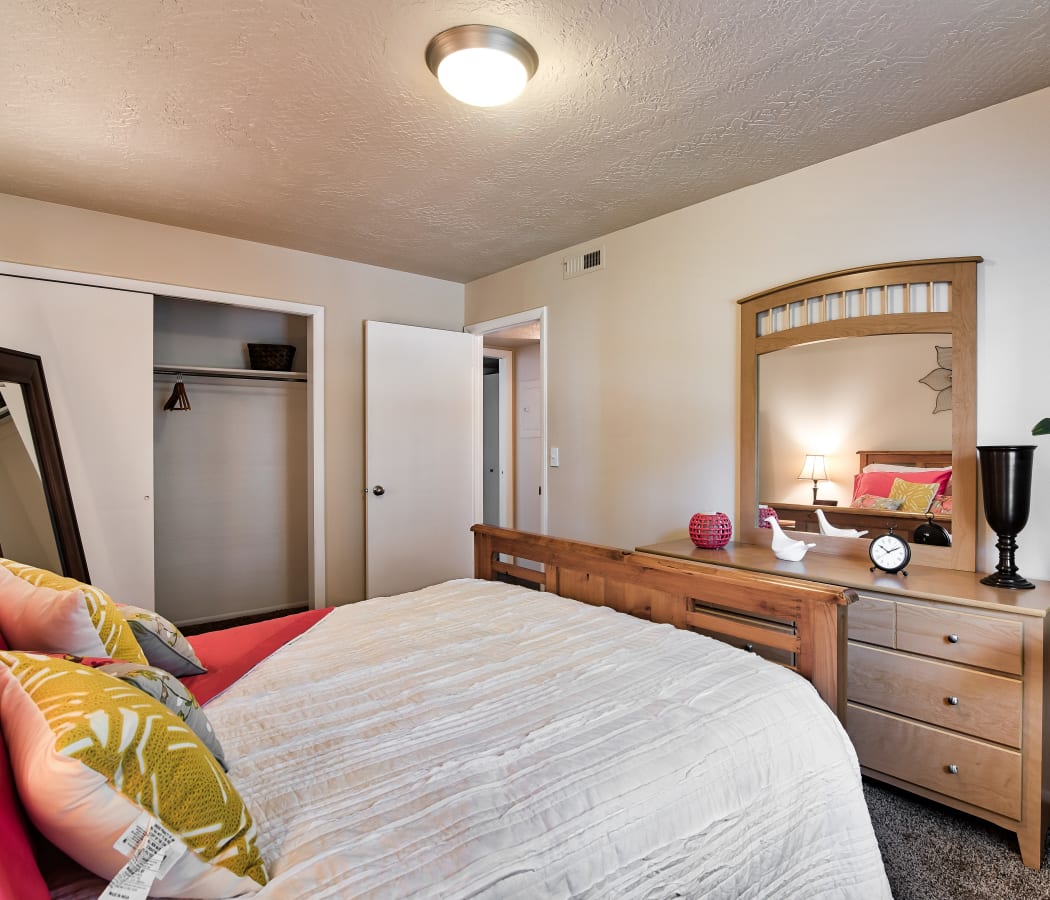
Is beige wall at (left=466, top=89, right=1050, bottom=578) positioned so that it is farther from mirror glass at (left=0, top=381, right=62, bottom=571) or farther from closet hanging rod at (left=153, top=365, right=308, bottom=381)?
mirror glass at (left=0, top=381, right=62, bottom=571)

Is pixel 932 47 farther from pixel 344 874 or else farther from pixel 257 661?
pixel 257 661

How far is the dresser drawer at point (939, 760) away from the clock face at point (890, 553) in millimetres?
511

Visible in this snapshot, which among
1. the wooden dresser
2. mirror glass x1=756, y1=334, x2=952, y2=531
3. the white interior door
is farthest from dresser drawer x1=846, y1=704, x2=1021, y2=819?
the white interior door

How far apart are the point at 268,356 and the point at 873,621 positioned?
389 centimetres

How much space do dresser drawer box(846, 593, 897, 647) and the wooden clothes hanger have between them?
12.7 feet

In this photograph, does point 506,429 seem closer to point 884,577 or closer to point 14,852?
point 884,577

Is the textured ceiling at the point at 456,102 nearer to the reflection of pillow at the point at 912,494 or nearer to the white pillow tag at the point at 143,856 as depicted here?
the reflection of pillow at the point at 912,494

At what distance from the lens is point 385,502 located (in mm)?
4062

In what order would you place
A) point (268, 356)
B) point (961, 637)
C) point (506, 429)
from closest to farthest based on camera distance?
point (961, 637)
point (268, 356)
point (506, 429)

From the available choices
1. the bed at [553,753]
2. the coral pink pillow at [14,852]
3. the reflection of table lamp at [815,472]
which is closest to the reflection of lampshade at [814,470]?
the reflection of table lamp at [815,472]

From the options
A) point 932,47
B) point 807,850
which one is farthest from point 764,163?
point 807,850

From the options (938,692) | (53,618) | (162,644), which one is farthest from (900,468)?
(53,618)

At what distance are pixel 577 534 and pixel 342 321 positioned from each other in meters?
2.13

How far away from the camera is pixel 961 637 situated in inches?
74.0
